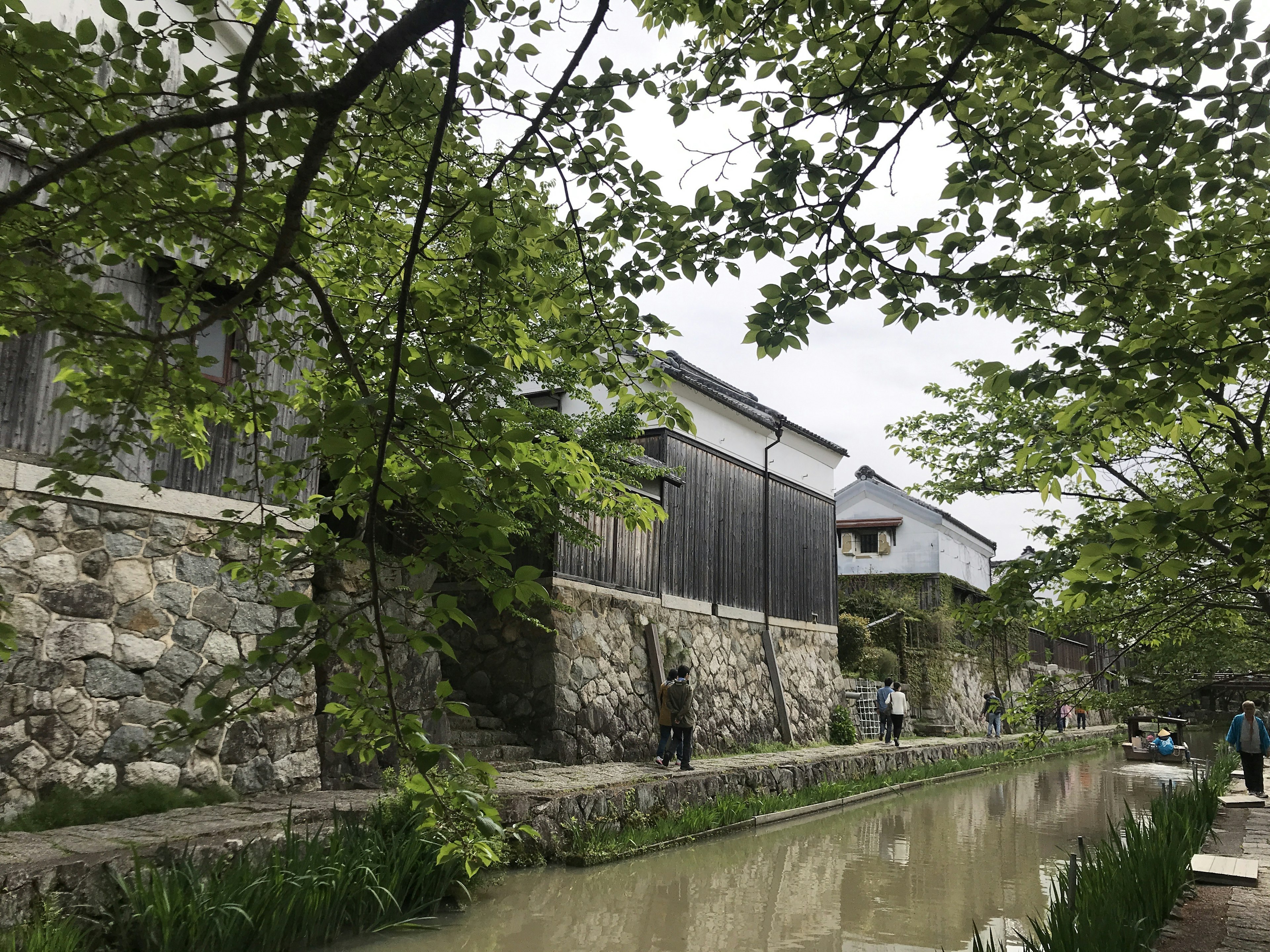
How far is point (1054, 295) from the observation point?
4133mm

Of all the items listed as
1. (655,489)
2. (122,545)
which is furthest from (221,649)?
(655,489)

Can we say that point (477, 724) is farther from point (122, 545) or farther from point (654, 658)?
point (122, 545)

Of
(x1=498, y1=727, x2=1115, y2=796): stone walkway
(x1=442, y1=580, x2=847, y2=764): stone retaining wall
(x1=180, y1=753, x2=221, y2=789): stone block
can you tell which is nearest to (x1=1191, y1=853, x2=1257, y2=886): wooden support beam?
(x1=498, y1=727, x2=1115, y2=796): stone walkway

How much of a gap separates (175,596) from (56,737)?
4.99 feet

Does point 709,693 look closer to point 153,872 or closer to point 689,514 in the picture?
point 689,514

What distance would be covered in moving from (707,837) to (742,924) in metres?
3.17

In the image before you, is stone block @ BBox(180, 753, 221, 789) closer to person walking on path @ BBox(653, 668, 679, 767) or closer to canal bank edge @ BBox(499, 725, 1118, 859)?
canal bank edge @ BBox(499, 725, 1118, 859)

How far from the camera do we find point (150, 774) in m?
7.62

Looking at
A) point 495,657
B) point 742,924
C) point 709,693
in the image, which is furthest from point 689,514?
point 742,924

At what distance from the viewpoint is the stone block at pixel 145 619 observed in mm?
7777

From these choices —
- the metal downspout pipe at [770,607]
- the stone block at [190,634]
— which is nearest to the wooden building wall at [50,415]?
the stone block at [190,634]

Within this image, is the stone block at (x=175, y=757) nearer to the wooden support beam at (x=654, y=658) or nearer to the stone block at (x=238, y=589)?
the stone block at (x=238, y=589)

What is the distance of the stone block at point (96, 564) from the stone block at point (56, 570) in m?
0.07

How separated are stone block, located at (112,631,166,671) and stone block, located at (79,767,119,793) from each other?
827 millimetres
